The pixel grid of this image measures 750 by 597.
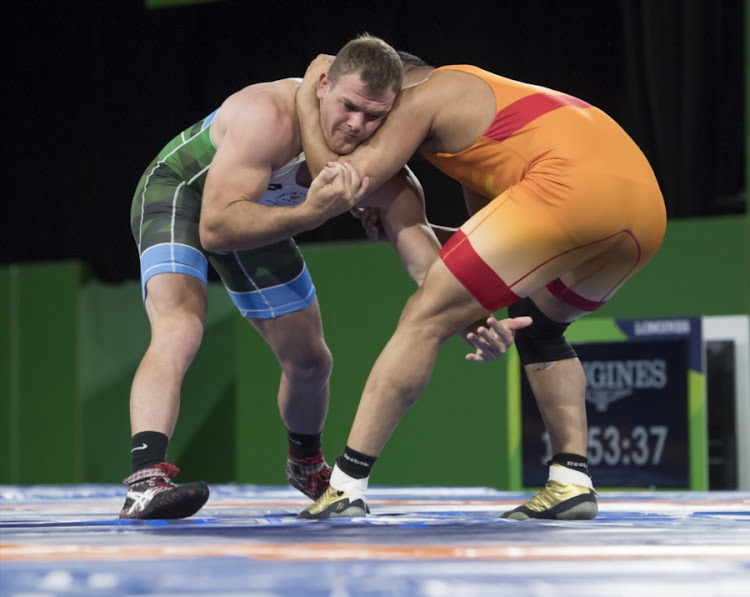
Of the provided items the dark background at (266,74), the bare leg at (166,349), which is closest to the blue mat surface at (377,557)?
the bare leg at (166,349)

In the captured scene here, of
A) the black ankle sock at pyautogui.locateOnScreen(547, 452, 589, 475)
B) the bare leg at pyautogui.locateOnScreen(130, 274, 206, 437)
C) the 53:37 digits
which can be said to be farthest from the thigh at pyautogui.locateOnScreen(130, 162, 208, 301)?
the 53:37 digits

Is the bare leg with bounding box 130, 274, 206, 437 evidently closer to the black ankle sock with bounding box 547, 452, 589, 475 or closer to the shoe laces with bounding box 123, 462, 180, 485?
the shoe laces with bounding box 123, 462, 180, 485

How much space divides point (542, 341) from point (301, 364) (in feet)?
2.31

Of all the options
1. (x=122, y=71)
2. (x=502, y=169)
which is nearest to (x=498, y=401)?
(x=502, y=169)

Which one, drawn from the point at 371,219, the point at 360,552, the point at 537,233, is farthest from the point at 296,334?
the point at 360,552

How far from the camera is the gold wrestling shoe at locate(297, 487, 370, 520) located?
6.91ft

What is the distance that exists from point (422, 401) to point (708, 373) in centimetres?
137

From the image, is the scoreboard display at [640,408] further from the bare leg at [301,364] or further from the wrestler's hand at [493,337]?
the wrestler's hand at [493,337]

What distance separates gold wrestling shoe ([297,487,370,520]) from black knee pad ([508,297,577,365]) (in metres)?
0.50

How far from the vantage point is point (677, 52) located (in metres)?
5.21

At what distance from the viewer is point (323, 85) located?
228 centimetres

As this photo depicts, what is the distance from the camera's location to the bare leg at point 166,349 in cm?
225

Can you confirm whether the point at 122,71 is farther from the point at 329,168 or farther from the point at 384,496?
the point at 329,168

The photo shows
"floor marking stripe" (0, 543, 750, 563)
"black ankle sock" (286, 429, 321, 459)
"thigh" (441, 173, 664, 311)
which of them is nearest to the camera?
"floor marking stripe" (0, 543, 750, 563)
